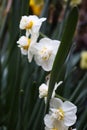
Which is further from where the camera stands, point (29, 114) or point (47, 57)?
point (29, 114)

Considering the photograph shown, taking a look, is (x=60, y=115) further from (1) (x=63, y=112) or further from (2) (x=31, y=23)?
(2) (x=31, y=23)

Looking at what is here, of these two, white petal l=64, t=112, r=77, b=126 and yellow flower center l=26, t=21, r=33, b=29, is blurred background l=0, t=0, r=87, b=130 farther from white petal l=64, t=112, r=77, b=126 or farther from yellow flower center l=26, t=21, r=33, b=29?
white petal l=64, t=112, r=77, b=126

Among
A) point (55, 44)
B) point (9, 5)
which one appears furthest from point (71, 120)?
point (9, 5)

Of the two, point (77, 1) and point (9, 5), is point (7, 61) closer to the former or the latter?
point (9, 5)

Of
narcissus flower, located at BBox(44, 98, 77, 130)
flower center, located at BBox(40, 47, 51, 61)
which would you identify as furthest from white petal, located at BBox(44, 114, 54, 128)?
flower center, located at BBox(40, 47, 51, 61)

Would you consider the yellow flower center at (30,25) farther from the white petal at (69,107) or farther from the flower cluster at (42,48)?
the white petal at (69,107)

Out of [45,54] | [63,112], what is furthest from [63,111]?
[45,54]
